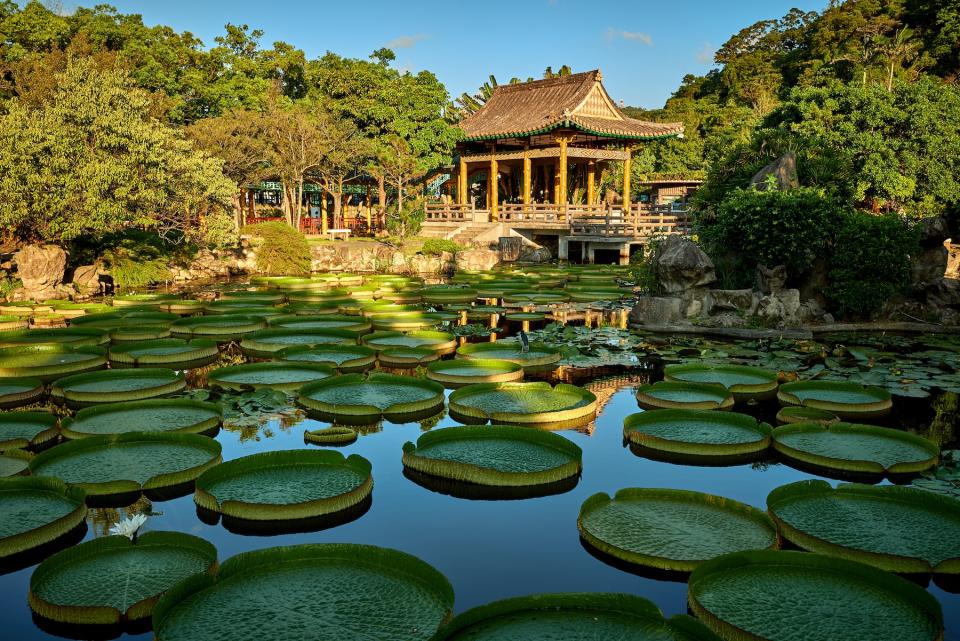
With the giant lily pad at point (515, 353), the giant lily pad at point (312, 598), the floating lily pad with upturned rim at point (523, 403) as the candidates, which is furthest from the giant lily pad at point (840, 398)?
the giant lily pad at point (312, 598)

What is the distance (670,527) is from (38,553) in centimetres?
430

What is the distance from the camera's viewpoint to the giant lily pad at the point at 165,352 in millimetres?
10258

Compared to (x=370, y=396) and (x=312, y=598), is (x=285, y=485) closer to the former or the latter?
(x=312, y=598)

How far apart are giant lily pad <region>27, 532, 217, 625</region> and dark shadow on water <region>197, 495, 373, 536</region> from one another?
67cm

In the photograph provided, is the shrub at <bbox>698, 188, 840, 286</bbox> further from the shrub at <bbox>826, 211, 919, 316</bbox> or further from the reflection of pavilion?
the reflection of pavilion

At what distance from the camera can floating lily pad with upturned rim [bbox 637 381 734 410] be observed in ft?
26.7

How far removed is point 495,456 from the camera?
6594 millimetres

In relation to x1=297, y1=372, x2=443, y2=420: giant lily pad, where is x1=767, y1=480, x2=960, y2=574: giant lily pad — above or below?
below

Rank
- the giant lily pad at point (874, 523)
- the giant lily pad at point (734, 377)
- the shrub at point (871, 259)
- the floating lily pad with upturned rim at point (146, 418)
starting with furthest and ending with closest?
the shrub at point (871, 259) → the giant lily pad at point (734, 377) → the floating lily pad with upturned rim at point (146, 418) → the giant lily pad at point (874, 523)

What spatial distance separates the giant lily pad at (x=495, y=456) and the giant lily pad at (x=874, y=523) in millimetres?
1771

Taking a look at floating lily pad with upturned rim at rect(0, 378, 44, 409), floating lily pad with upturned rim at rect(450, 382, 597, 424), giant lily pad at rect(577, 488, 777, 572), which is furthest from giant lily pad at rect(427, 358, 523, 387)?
floating lily pad with upturned rim at rect(0, 378, 44, 409)

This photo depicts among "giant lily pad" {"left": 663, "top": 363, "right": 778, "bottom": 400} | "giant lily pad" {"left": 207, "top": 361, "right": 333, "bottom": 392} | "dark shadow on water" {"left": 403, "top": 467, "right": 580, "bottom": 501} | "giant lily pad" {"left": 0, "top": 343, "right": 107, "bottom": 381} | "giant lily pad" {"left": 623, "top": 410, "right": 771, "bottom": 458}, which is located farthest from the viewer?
"giant lily pad" {"left": 0, "top": 343, "right": 107, "bottom": 381}

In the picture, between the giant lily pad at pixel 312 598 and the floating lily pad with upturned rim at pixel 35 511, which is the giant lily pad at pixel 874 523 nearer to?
the giant lily pad at pixel 312 598

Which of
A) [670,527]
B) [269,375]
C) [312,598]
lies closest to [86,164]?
[269,375]
